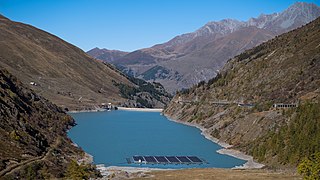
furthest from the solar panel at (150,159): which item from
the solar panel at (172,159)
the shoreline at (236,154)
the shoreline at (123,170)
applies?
the shoreline at (236,154)

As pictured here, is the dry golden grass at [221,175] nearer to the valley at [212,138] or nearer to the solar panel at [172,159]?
the valley at [212,138]

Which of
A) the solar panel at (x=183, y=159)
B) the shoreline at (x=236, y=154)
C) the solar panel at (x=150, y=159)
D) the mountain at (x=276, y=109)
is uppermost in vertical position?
the mountain at (x=276, y=109)

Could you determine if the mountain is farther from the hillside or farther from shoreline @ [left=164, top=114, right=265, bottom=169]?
the hillside

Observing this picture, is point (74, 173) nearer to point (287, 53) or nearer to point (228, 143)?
point (228, 143)

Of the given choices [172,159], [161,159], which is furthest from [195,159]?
[161,159]

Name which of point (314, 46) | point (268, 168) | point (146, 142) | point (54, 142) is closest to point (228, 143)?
point (146, 142)

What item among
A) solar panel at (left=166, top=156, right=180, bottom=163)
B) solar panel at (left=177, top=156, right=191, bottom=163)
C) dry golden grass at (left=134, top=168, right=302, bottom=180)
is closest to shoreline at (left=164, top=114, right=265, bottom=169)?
dry golden grass at (left=134, top=168, right=302, bottom=180)
